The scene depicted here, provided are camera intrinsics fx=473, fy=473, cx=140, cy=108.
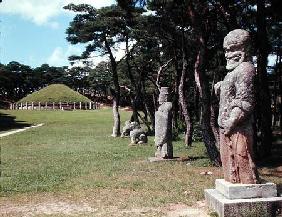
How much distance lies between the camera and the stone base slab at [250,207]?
7.49 metres

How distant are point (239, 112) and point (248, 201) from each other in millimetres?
1440

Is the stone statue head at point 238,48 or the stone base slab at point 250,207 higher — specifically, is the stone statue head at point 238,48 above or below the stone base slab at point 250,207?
above

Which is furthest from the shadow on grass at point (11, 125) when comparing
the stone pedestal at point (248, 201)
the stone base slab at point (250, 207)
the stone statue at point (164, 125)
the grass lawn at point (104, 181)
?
the stone base slab at point (250, 207)

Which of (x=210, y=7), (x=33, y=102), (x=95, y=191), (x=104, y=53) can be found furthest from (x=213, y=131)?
(x=33, y=102)

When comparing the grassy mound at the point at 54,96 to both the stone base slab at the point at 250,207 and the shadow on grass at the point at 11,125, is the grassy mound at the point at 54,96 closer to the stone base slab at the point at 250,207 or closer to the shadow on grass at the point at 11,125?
the shadow on grass at the point at 11,125

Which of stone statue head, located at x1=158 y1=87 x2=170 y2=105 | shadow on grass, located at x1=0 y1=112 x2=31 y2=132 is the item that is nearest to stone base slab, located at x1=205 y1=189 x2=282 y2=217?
stone statue head, located at x1=158 y1=87 x2=170 y2=105

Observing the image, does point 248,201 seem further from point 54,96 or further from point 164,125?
point 54,96

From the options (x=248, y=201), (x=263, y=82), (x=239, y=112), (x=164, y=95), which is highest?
(x=263, y=82)

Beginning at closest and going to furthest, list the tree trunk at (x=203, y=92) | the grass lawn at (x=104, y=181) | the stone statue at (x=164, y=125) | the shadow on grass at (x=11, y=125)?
1. the grass lawn at (x=104, y=181)
2. the tree trunk at (x=203, y=92)
3. the stone statue at (x=164, y=125)
4. the shadow on grass at (x=11, y=125)

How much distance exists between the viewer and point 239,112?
7762 millimetres

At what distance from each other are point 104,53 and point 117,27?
2563 mm

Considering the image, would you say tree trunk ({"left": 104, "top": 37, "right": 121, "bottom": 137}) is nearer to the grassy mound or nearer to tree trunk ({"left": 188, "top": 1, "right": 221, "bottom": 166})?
tree trunk ({"left": 188, "top": 1, "right": 221, "bottom": 166})

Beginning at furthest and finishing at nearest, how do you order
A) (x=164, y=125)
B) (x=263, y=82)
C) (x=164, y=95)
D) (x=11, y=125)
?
(x=11, y=125)
(x=263, y=82)
(x=164, y=95)
(x=164, y=125)

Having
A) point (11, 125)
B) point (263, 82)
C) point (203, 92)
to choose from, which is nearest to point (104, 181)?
point (203, 92)
